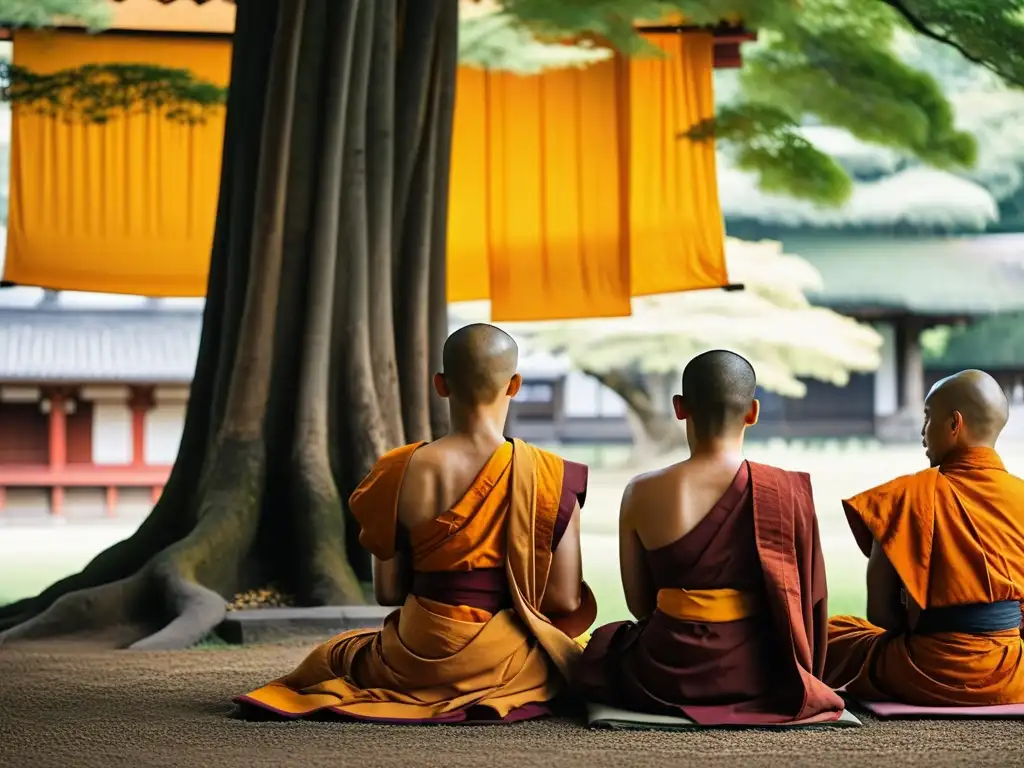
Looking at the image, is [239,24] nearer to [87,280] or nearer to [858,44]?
[87,280]

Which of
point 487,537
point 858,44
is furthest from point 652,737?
point 858,44

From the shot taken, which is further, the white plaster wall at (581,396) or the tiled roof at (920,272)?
the white plaster wall at (581,396)

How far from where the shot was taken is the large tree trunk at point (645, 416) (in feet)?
56.5

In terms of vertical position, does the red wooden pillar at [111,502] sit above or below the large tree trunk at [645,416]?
below

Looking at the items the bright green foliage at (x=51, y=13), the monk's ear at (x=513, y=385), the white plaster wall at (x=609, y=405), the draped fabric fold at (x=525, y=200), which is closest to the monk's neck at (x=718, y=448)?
the monk's ear at (x=513, y=385)

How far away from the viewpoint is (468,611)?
9.05ft

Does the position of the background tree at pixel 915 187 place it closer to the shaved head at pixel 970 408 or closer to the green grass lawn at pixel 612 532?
the green grass lawn at pixel 612 532

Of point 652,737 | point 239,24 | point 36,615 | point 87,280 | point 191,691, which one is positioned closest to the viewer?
point 652,737

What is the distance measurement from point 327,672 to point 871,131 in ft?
22.3

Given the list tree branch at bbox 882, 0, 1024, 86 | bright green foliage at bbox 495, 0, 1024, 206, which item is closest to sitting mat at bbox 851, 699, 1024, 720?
tree branch at bbox 882, 0, 1024, 86

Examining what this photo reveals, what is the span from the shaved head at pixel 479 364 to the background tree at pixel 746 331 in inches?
524

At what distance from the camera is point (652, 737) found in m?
2.61

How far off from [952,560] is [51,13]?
24.1ft

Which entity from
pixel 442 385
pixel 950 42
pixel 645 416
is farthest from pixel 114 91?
pixel 645 416
